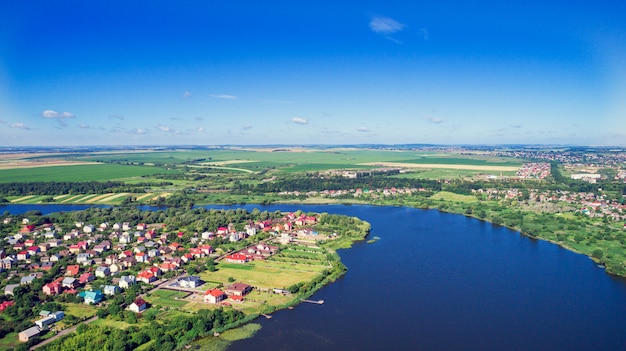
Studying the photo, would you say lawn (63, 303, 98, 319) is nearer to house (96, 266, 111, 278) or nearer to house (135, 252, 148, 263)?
house (96, 266, 111, 278)

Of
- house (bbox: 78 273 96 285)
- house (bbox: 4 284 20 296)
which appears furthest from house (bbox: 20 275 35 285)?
house (bbox: 78 273 96 285)

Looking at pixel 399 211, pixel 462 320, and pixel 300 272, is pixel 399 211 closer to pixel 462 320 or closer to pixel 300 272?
pixel 300 272

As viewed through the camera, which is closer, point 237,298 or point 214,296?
point 214,296

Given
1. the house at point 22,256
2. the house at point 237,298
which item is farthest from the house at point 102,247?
the house at point 237,298

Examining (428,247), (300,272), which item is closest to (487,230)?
(428,247)

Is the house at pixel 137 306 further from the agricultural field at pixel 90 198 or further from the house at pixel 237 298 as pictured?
the agricultural field at pixel 90 198

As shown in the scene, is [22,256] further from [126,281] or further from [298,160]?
[298,160]

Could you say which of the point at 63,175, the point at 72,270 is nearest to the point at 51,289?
the point at 72,270

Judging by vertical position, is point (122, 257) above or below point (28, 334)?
above
